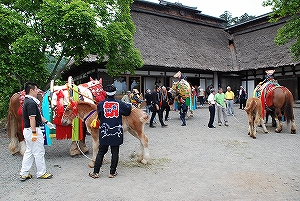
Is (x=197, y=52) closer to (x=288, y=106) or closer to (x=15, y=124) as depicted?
(x=288, y=106)

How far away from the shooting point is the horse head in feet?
17.7

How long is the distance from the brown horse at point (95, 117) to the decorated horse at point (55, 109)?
0.31 m

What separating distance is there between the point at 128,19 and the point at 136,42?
23.5 ft

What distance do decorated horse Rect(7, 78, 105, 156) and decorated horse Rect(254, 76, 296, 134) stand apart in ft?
19.9

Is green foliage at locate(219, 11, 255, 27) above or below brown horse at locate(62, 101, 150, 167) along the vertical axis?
above

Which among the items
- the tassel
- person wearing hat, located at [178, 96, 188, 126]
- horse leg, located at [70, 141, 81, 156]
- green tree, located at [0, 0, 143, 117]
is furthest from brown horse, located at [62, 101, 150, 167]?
person wearing hat, located at [178, 96, 188, 126]

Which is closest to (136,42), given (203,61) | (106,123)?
(203,61)

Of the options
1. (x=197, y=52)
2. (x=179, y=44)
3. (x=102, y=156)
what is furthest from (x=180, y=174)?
(x=197, y=52)

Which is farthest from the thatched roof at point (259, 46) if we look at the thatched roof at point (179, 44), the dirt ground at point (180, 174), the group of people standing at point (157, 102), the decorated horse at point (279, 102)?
the dirt ground at point (180, 174)

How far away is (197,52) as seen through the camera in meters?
21.1

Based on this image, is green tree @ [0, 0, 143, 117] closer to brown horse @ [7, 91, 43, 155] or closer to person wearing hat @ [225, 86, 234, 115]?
brown horse @ [7, 91, 43, 155]

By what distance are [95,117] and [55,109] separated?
1.09 m

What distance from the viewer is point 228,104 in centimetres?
1343

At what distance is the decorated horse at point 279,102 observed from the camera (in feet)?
28.0
